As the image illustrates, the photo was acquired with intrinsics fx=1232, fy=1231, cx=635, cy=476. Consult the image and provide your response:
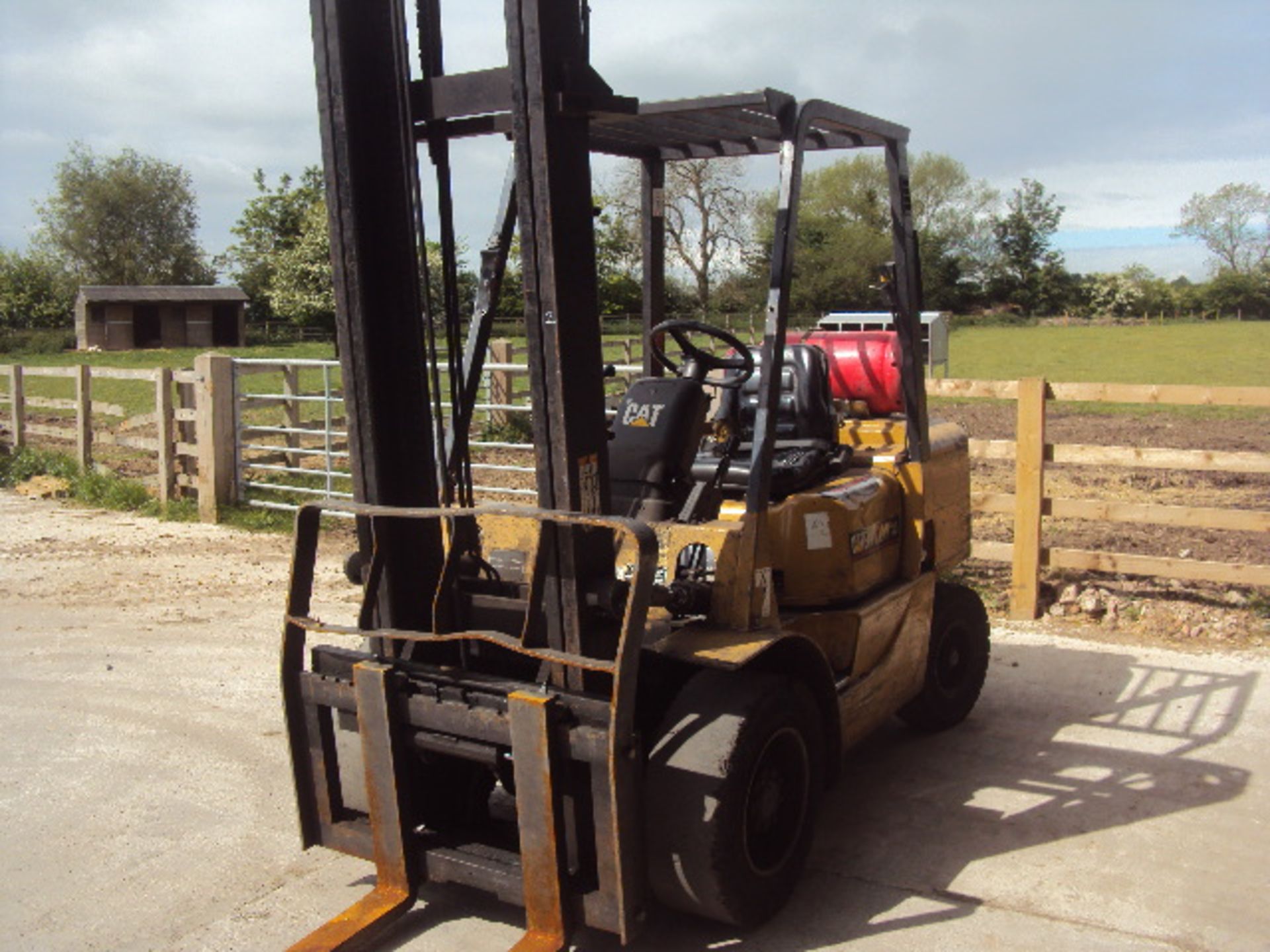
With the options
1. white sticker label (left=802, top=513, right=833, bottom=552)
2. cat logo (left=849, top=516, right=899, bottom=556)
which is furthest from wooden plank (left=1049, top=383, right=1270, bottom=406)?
white sticker label (left=802, top=513, right=833, bottom=552)

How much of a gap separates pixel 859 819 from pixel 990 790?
27.8 inches

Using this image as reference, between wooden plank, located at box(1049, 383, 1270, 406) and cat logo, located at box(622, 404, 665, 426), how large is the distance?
164 inches

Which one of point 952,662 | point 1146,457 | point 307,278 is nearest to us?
point 952,662

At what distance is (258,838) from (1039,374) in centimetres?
3207

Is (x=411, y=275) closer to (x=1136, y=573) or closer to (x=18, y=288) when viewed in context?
(x=1136, y=573)

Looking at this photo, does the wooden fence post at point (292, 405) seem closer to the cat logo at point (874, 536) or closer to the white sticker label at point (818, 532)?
the cat logo at point (874, 536)

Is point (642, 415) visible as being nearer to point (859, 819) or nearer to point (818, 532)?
point (818, 532)

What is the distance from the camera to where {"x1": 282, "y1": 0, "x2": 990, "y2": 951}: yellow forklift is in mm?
3799

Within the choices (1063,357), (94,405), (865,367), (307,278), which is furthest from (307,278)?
(865,367)

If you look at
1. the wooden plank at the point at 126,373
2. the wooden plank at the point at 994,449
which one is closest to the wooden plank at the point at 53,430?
the wooden plank at the point at 126,373

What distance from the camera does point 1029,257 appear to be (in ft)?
279

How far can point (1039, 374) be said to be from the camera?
34.2 meters

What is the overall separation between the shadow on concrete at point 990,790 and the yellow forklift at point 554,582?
283mm

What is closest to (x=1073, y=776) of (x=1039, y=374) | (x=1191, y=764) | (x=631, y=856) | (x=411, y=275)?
(x=1191, y=764)
